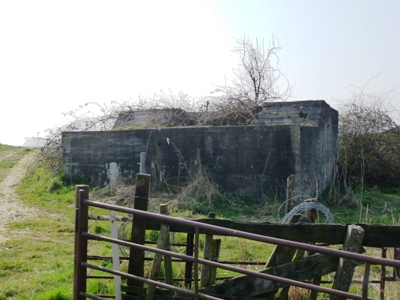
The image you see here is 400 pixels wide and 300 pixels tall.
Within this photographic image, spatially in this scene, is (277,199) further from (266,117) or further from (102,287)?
(102,287)

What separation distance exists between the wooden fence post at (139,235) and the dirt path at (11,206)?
178 inches

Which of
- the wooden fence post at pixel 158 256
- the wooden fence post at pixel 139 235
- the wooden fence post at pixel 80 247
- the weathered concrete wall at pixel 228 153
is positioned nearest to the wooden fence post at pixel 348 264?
the wooden fence post at pixel 158 256

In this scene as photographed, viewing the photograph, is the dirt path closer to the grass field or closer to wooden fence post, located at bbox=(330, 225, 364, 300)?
the grass field

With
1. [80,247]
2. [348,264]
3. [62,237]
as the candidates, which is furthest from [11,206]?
[348,264]

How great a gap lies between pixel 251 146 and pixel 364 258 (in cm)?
815

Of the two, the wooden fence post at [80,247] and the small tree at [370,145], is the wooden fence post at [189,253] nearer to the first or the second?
the wooden fence post at [80,247]

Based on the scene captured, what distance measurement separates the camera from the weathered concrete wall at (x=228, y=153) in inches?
390

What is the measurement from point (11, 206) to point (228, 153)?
5.91m

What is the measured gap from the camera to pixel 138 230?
3676 millimetres

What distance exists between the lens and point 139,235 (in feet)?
12.1

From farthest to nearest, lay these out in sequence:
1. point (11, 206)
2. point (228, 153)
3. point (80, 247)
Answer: point (11, 206)
point (228, 153)
point (80, 247)

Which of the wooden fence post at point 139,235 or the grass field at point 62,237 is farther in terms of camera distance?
the grass field at point 62,237

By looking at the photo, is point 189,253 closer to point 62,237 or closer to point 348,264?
point 348,264

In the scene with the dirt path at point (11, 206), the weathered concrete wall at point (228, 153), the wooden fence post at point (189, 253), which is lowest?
the dirt path at point (11, 206)
